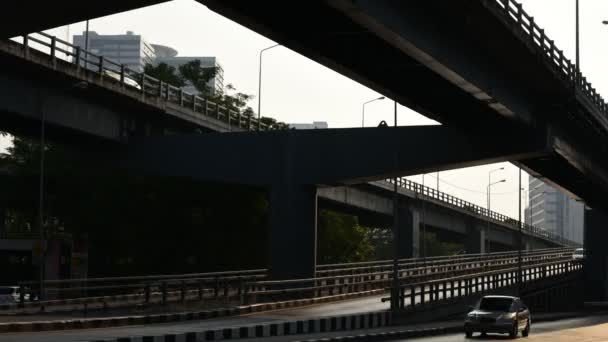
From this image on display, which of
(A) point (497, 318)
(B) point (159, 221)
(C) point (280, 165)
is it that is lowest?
(A) point (497, 318)

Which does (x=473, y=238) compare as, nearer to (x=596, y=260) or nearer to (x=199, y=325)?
(x=596, y=260)

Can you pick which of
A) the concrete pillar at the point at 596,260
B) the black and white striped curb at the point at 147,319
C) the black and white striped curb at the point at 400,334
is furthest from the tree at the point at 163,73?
the black and white striped curb at the point at 400,334

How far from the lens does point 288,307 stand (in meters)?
42.2

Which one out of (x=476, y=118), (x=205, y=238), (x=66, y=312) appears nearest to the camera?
(x=66, y=312)

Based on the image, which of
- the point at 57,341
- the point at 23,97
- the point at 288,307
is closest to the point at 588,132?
the point at 288,307

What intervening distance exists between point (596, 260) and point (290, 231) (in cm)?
3964

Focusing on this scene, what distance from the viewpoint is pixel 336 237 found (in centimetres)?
7869

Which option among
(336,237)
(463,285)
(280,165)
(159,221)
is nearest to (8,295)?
(280,165)

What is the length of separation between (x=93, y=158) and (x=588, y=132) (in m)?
21.5

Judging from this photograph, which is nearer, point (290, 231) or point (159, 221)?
point (290, 231)

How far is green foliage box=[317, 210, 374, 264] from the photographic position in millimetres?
76750

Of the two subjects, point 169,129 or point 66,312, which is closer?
point 66,312

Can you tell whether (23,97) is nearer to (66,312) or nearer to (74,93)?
(74,93)

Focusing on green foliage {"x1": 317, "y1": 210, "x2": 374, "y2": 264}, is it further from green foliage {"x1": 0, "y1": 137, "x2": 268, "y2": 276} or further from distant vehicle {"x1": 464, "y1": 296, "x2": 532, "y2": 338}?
distant vehicle {"x1": 464, "y1": 296, "x2": 532, "y2": 338}
